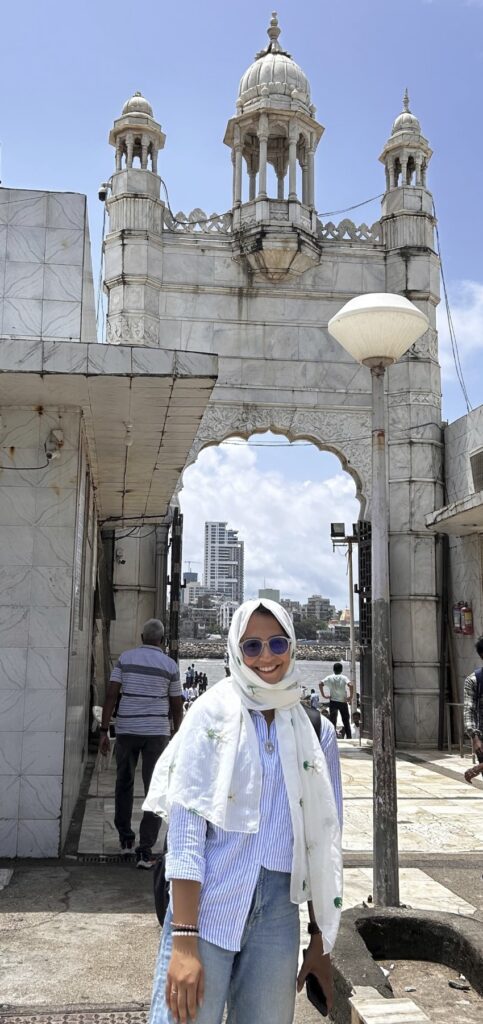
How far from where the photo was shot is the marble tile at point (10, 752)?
20.1ft

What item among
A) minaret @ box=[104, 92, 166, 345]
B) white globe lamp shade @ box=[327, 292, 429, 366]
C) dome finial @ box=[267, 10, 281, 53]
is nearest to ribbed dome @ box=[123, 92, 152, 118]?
minaret @ box=[104, 92, 166, 345]

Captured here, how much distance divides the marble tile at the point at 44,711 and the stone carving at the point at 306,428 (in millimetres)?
8680

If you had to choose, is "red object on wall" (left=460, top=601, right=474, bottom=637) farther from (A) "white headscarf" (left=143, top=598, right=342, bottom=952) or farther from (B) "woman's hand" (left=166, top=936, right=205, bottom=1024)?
(B) "woman's hand" (left=166, top=936, right=205, bottom=1024)

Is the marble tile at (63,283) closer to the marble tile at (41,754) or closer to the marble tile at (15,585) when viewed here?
Result: the marble tile at (15,585)

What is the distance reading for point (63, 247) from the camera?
6875 millimetres

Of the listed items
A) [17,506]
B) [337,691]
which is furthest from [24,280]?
[337,691]

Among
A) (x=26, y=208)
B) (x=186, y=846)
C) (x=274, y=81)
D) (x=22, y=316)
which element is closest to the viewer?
(x=186, y=846)

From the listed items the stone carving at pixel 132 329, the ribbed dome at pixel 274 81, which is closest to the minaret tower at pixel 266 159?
the ribbed dome at pixel 274 81

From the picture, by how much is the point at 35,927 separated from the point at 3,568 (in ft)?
8.59

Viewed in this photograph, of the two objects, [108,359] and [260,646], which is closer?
[260,646]

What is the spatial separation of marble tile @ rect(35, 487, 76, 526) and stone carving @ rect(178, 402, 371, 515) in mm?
8146

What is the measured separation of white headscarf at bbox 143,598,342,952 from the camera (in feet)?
7.74

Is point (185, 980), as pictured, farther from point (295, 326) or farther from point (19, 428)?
point (295, 326)

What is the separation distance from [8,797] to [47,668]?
949mm
